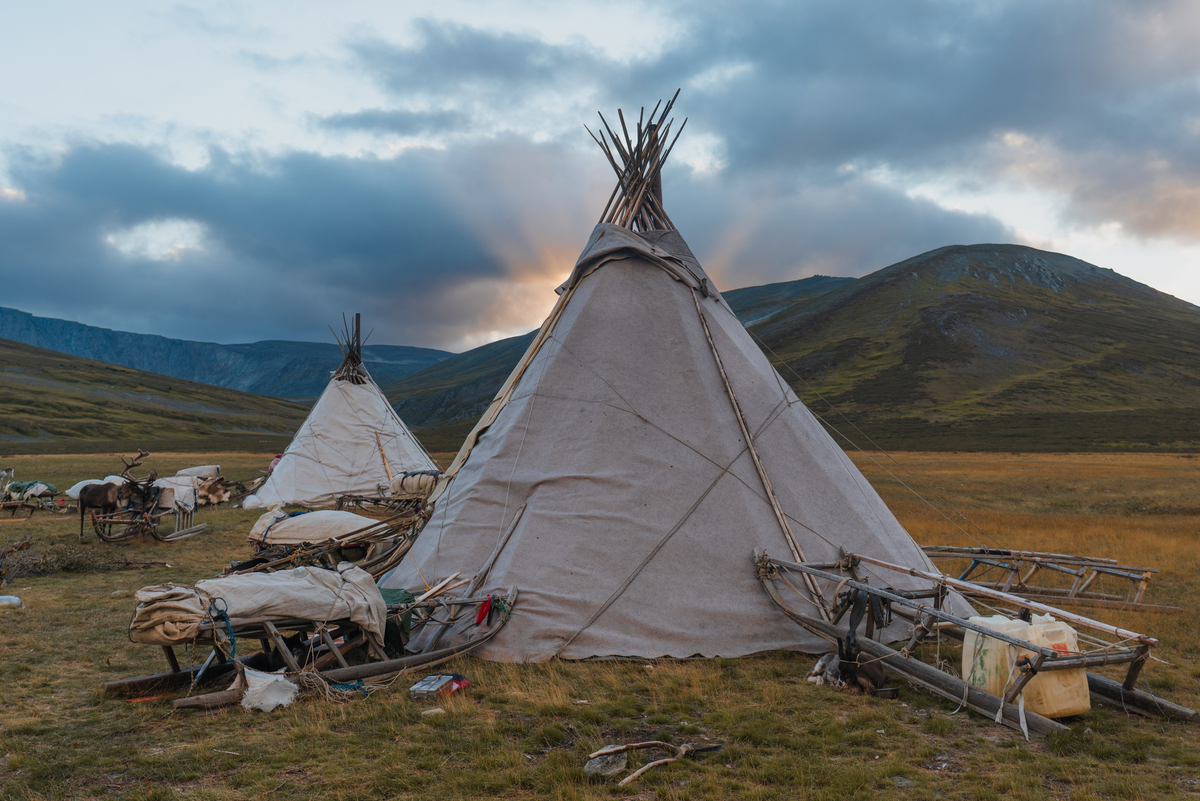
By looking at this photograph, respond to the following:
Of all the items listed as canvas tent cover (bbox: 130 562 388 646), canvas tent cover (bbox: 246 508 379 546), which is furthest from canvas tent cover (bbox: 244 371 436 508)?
canvas tent cover (bbox: 130 562 388 646)

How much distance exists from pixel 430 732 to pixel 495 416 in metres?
4.69

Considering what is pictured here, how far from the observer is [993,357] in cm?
10294

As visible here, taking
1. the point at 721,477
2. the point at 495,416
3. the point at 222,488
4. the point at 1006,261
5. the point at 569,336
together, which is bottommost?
the point at 222,488

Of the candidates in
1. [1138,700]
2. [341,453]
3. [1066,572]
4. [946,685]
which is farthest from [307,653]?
[341,453]

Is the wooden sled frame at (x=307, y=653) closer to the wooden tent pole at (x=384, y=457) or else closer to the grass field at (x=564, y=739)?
the grass field at (x=564, y=739)

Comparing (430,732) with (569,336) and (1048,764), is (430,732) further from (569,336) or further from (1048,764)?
(569,336)

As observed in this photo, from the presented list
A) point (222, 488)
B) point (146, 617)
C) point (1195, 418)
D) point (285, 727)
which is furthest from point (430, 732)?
point (1195, 418)

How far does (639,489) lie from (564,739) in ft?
10.5

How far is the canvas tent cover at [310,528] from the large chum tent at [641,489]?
1925 mm

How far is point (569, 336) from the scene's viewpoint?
30.8 ft

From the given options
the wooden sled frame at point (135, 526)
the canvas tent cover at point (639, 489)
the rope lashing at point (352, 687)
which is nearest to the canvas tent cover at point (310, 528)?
the canvas tent cover at point (639, 489)

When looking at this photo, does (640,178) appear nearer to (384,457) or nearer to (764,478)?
(764,478)

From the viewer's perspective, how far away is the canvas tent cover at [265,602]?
5.57 m

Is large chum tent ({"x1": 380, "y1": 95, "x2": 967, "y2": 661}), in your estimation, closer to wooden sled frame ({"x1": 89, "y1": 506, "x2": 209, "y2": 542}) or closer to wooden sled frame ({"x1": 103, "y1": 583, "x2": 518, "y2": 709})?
wooden sled frame ({"x1": 103, "y1": 583, "x2": 518, "y2": 709})
